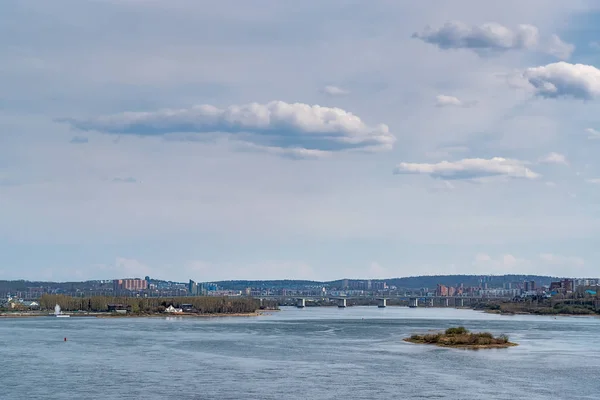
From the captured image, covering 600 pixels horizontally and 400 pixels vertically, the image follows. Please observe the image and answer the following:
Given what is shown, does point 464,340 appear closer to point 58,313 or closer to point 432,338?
point 432,338

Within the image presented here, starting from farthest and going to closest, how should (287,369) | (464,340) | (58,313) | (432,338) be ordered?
1. (58,313)
2. (432,338)
3. (464,340)
4. (287,369)

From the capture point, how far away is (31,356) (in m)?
76.1

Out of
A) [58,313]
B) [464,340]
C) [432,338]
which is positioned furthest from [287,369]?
[58,313]

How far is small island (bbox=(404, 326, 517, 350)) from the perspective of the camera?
8944cm

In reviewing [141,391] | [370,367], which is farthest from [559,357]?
[141,391]

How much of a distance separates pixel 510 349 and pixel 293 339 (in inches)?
1050

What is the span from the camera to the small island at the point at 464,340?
293ft

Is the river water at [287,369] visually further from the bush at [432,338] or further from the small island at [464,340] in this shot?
the bush at [432,338]

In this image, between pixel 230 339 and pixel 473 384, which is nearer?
pixel 473 384

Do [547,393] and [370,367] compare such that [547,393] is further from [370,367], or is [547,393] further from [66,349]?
[66,349]

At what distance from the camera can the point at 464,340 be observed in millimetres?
92000

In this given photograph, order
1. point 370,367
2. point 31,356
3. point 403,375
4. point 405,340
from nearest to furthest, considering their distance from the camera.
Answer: point 403,375 < point 370,367 < point 31,356 < point 405,340

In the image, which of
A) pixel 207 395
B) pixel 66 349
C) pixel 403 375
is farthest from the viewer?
pixel 66 349

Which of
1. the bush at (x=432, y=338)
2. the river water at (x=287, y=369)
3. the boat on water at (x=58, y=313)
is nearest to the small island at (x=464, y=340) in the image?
the bush at (x=432, y=338)
